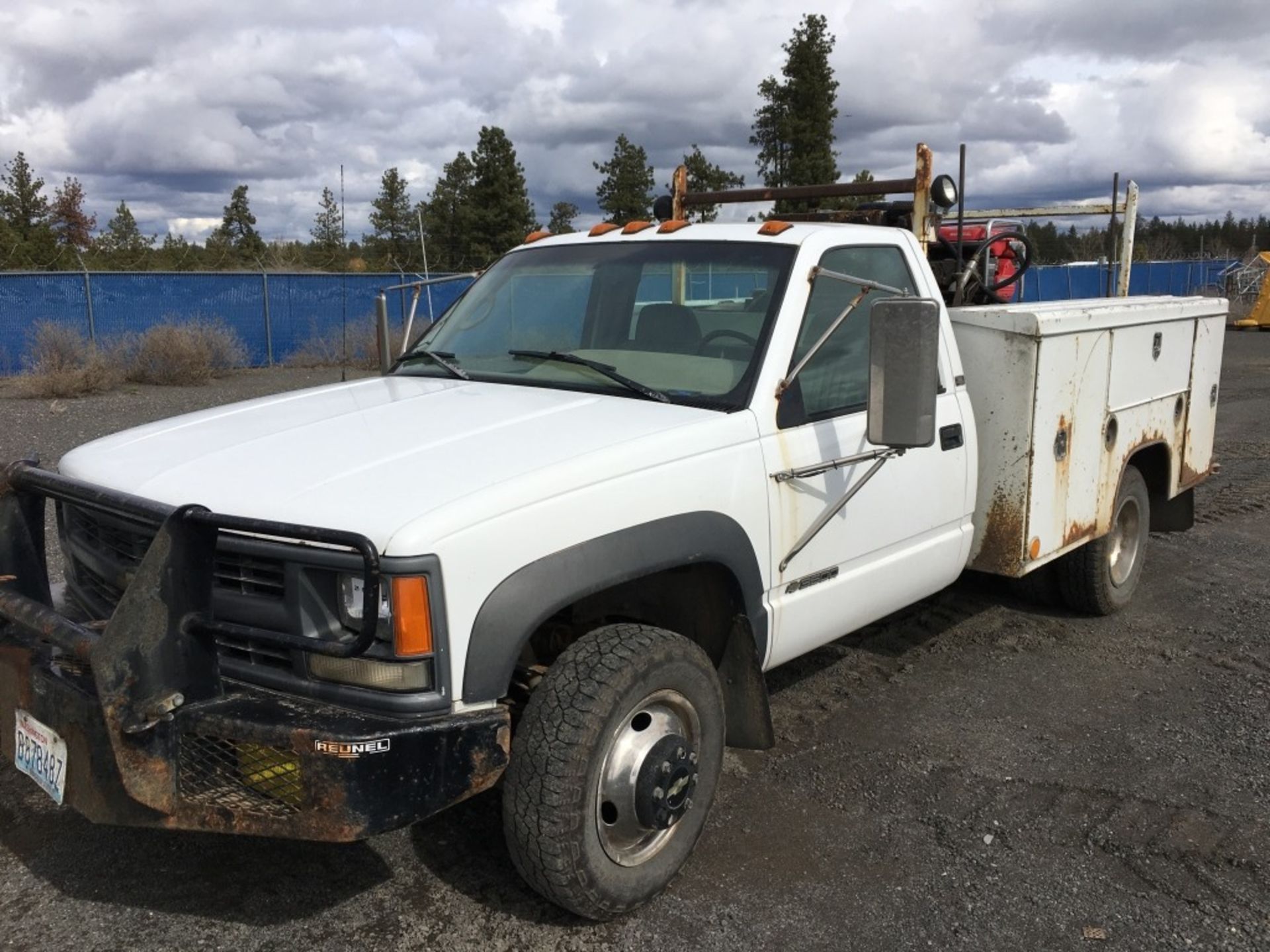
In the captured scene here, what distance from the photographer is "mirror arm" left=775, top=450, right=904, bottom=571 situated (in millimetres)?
3549

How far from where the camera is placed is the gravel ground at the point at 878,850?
10.1 feet

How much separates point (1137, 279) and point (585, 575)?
39336 millimetres

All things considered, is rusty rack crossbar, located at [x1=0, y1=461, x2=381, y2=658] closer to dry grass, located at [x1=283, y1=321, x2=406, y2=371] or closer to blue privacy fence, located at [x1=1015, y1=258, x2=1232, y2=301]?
dry grass, located at [x1=283, y1=321, x2=406, y2=371]

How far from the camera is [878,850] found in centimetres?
350

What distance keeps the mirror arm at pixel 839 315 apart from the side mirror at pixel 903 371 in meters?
0.35

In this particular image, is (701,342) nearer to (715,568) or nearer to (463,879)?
(715,568)

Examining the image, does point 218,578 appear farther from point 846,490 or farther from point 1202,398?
point 1202,398

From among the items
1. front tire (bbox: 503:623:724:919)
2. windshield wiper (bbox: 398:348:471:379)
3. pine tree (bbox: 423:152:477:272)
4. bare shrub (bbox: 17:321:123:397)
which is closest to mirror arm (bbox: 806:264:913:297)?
windshield wiper (bbox: 398:348:471:379)

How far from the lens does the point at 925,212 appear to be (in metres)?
5.18

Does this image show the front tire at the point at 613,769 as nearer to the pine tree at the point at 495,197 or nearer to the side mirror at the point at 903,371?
the side mirror at the point at 903,371

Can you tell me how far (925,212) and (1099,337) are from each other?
38.6 inches

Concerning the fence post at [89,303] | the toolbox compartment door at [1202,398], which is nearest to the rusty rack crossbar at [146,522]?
the toolbox compartment door at [1202,398]

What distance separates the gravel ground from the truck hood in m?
1.21

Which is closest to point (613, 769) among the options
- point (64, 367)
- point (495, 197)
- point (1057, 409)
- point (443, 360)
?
point (443, 360)
